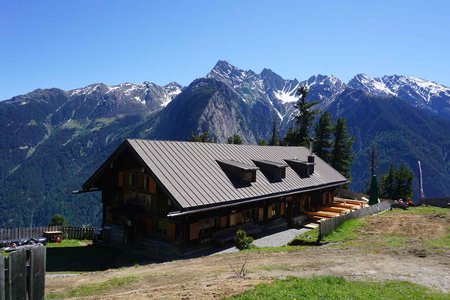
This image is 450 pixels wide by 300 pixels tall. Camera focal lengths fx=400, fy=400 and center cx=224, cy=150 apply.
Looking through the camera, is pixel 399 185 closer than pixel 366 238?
No

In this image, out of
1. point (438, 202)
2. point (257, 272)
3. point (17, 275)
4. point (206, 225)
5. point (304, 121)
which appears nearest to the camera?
point (17, 275)

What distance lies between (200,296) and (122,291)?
14.0 ft

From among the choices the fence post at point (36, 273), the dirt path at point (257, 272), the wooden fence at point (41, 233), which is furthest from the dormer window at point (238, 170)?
the fence post at point (36, 273)

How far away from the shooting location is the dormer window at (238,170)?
31.4 meters

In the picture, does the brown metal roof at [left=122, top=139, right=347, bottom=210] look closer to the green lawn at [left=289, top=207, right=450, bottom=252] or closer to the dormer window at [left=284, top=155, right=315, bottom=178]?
the dormer window at [left=284, top=155, right=315, bottom=178]

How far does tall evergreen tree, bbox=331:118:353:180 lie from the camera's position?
2862 inches

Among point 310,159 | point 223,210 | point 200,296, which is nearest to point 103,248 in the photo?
point 223,210

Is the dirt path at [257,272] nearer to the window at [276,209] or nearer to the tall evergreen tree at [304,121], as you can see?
the window at [276,209]

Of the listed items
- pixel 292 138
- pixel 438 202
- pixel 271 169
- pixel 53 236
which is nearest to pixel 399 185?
pixel 438 202

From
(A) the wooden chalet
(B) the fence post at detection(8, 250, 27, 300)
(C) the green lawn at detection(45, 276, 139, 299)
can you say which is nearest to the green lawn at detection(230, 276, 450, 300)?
(B) the fence post at detection(8, 250, 27, 300)

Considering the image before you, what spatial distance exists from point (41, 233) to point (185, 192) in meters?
14.9

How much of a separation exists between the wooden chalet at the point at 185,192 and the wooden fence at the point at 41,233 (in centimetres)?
295

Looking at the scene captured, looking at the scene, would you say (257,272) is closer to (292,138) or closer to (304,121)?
(292,138)

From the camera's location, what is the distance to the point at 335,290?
1291cm
